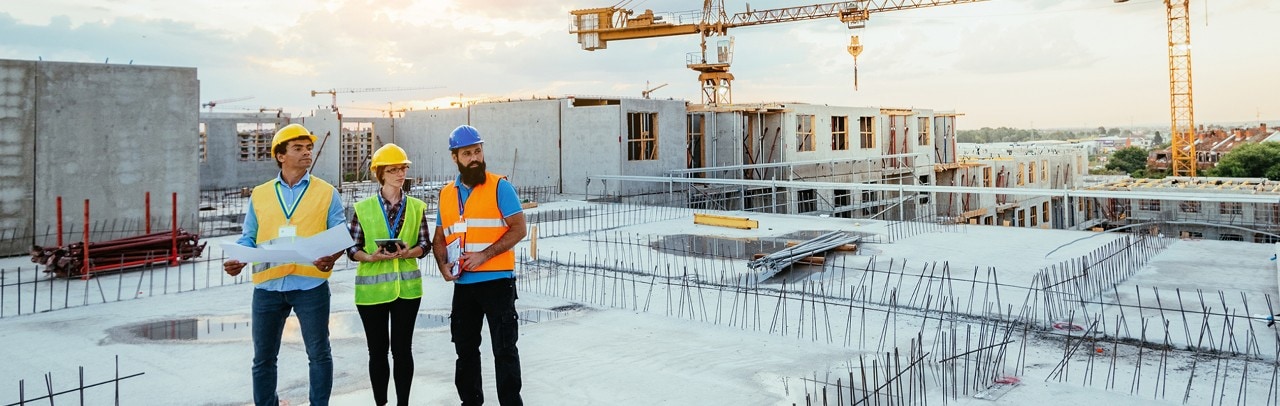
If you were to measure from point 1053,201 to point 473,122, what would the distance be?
33.1 meters

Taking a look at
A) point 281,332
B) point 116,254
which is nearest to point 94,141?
point 116,254

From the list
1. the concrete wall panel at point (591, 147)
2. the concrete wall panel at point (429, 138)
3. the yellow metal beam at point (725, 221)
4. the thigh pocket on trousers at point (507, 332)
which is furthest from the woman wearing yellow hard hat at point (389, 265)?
the concrete wall panel at point (429, 138)

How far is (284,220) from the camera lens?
4.51m

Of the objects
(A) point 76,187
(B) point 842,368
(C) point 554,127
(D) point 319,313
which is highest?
(C) point 554,127

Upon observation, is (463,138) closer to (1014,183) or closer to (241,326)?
(241,326)

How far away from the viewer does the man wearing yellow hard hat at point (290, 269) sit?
448 centimetres

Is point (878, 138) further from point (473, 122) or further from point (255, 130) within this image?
point (255, 130)

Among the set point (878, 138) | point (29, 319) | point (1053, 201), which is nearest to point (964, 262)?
point (29, 319)

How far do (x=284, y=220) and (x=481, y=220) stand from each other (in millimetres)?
1037

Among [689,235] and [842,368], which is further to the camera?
[689,235]

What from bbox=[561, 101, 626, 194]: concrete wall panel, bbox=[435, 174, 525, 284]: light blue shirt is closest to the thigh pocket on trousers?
bbox=[435, 174, 525, 284]: light blue shirt

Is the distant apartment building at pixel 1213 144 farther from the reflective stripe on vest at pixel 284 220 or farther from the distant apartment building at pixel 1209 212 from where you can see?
the reflective stripe on vest at pixel 284 220

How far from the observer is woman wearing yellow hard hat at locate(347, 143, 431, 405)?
Answer: 460cm

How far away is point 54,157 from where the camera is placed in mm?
14000
